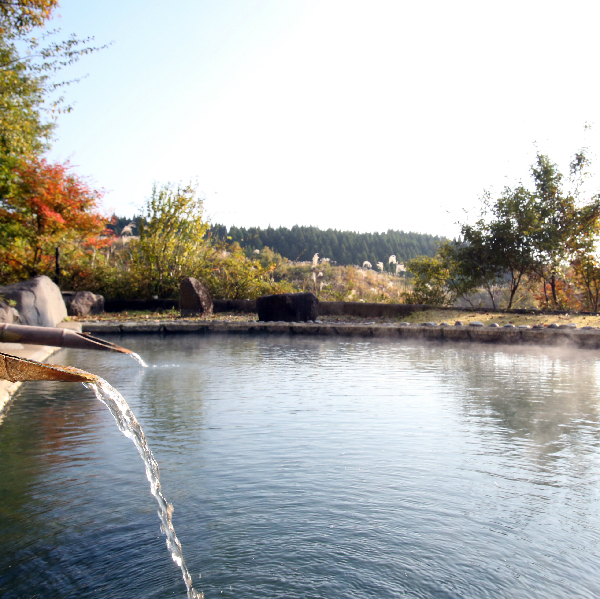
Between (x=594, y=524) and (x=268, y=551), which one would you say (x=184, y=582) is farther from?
(x=594, y=524)

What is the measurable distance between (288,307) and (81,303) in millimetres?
5051

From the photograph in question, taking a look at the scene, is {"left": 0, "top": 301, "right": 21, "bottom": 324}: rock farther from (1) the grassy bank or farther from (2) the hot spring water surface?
(1) the grassy bank

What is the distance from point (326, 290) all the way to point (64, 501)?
517 inches

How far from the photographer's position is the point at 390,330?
382 inches

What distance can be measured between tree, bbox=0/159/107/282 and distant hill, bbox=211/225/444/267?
2775 cm

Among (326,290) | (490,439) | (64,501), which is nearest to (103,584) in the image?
(64,501)

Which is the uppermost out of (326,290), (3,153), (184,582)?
(3,153)

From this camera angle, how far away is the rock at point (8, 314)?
7.14 metres

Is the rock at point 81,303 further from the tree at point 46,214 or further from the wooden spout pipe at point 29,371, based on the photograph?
the wooden spout pipe at point 29,371

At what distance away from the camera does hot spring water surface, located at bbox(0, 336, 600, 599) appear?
1.95m

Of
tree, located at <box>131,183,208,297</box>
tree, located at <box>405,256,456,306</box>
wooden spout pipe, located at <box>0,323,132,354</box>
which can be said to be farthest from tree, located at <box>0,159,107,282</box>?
wooden spout pipe, located at <box>0,323,132,354</box>

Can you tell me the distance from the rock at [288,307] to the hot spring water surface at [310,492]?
6.29 metres

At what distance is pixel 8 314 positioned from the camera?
738cm

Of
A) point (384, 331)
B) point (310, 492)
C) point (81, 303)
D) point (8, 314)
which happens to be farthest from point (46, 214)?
point (310, 492)
